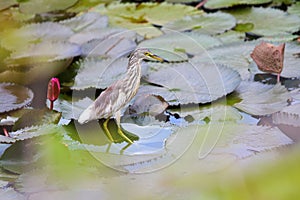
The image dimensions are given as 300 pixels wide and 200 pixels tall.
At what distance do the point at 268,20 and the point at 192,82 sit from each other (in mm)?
621

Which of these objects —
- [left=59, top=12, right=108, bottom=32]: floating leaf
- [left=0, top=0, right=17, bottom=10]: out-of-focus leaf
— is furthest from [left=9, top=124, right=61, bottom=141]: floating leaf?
[left=0, top=0, right=17, bottom=10]: out-of-focus leaf

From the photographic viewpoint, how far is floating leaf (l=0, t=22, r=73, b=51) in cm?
189

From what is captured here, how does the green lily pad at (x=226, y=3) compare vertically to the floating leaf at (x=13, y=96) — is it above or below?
above

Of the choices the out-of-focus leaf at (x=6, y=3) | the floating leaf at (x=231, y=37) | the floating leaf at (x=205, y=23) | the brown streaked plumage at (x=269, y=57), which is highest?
the brown streaked plumage at (x=269, y=57)

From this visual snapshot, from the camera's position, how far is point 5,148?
125 cm

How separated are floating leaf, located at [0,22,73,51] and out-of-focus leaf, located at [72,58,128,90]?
294 millimetres

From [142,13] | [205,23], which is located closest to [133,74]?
[205,23]

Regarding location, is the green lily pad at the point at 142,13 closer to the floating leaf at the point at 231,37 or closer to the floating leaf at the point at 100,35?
the floating leaf at the point at 100,35

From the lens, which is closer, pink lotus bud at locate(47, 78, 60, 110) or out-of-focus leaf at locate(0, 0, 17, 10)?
pink lotus bud at locate(47, 78, 60, 110)

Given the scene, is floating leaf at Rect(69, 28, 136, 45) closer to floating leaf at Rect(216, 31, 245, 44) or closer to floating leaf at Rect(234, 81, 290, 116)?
floating leaf at Rect(216, 31, 245, 44)

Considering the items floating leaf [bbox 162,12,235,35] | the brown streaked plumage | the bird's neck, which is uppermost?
the bird's neck

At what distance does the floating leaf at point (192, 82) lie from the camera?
145 centimetres

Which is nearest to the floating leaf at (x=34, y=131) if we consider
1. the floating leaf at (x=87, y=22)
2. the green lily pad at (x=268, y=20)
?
the floating leaf at (x=87, y=22)

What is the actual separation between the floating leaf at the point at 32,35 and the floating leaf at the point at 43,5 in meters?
0.24
